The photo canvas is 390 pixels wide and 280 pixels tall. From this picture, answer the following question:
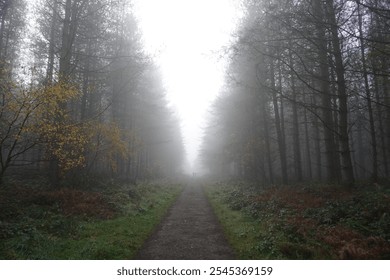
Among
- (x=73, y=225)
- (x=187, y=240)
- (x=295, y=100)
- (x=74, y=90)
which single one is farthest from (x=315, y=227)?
(x=74, y=90)

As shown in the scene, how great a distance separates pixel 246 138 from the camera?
25062 mm

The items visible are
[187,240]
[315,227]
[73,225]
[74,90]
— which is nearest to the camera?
[315,227]

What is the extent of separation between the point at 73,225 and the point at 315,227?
26.7 feet

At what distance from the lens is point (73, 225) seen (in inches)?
374

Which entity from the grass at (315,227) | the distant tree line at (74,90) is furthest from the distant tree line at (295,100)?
the distant tree line at (74,90)

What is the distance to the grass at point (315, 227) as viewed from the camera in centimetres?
648

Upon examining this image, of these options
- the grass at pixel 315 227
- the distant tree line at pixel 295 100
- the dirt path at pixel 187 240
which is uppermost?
the distant tree line at pixel 295 100

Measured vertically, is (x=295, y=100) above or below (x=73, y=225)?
above

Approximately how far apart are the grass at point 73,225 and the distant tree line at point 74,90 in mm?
1682

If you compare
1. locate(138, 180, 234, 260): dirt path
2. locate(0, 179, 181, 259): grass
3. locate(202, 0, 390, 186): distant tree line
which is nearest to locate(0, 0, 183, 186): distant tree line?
locate(0, 179, 181, 259): grass

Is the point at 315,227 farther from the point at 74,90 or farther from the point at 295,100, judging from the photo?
the point at 74,90

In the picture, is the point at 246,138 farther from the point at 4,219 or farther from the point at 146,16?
the point at 4,219

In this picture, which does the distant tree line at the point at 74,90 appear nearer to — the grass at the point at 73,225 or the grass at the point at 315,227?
the grass at the point at 73,225
